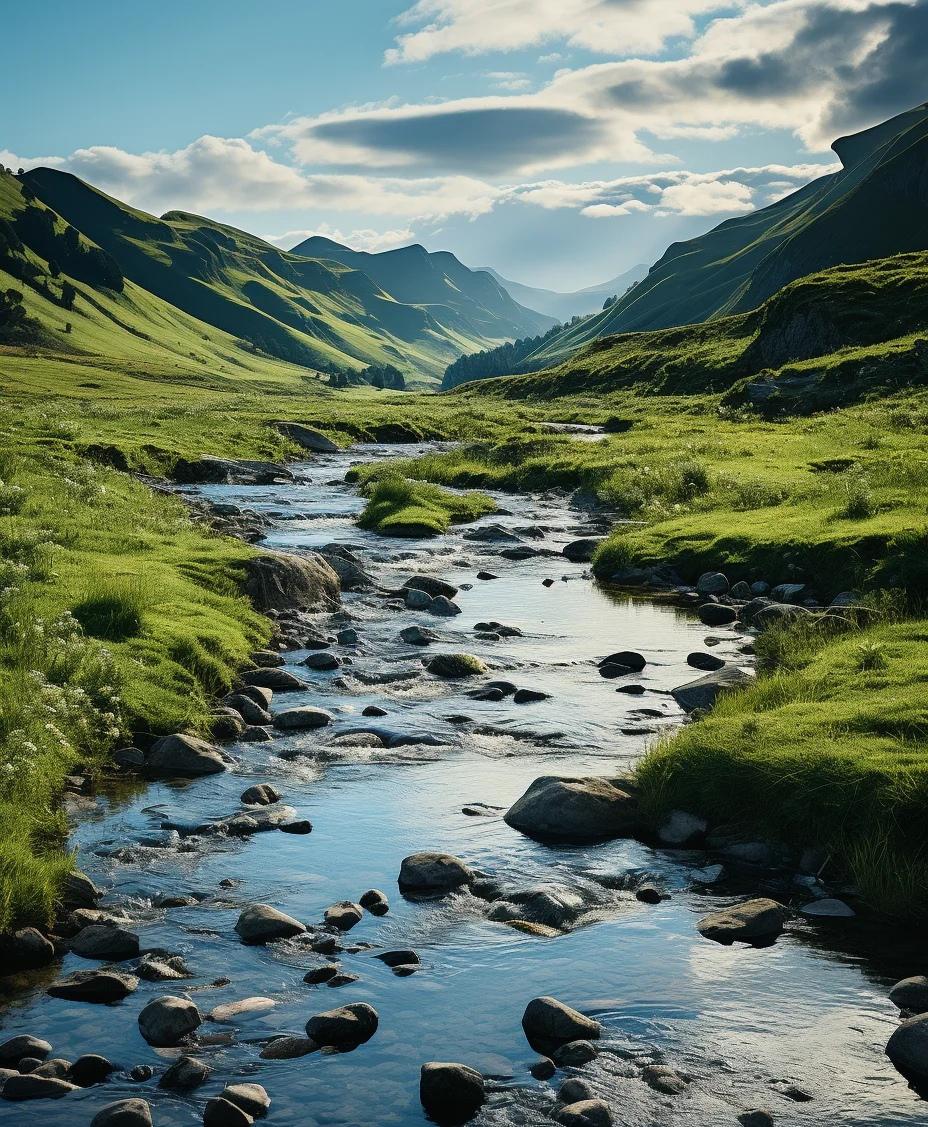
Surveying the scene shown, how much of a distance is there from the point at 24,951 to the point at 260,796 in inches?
171

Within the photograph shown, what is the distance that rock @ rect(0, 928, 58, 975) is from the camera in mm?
9844

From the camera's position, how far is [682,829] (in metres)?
13.0

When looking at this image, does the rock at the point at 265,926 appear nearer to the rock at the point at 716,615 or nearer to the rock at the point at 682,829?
the rock at the point at 682,829

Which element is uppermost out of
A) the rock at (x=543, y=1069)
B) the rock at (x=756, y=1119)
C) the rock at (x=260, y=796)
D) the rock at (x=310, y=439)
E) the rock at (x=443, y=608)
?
the rock at (x=310, y=439)

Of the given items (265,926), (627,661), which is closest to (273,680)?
(627,661)

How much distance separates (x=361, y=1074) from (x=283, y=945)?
2169 mm

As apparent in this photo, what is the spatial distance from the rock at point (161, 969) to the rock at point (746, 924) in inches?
198

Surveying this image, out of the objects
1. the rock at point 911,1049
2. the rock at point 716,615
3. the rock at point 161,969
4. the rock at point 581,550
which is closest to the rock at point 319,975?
the rock at point 161,969

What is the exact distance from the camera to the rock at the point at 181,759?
49.2ft

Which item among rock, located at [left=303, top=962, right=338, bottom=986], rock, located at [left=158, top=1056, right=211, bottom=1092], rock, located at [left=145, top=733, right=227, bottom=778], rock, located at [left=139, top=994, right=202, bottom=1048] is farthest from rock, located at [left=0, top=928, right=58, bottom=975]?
rock, located at [left=145, top=733, right=227, bottom=778]

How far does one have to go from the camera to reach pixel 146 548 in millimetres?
26438

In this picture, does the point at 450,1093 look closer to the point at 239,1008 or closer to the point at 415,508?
the point at 239,1008

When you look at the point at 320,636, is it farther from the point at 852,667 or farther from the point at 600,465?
the point at 600,465

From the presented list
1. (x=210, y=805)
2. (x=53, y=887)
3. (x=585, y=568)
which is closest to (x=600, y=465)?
(x=585, y=568)
